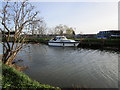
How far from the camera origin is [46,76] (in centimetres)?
930

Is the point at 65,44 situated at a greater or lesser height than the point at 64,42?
lesser

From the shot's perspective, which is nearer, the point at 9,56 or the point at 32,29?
the point at 9,56

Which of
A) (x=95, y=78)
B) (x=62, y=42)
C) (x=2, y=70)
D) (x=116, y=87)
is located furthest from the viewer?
(x=62, y=42)

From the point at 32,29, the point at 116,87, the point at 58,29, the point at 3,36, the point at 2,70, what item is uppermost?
the point at 58,29

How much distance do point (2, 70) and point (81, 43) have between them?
29.7 metres

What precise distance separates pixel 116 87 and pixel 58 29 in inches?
2799

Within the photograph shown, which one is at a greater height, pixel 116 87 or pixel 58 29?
pixel 58 29

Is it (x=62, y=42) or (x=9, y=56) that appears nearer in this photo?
(x=9, y=56)

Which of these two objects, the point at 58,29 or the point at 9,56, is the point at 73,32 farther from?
the point at 9,56

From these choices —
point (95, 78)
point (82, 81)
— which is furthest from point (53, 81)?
point (95, 78)

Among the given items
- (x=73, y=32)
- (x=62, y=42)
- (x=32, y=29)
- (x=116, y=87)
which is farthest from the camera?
(x=73, y=32)

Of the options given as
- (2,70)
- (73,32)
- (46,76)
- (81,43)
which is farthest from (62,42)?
(73,32)

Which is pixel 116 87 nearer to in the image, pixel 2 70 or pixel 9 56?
pixel 2 70

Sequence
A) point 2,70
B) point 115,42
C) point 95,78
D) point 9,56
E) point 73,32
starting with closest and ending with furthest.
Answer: point 2,70 → point 95,78 → point 9,56 → point 115,42 → point 73,32
